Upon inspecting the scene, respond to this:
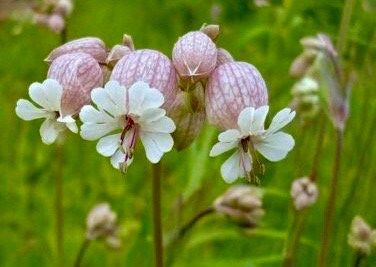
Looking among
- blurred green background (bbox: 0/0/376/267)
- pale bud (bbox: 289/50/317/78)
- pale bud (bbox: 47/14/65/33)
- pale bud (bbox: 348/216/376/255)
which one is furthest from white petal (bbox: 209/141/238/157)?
pale bud (bbox: 47/14/65/33)

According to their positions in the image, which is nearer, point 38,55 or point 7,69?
point 7,69

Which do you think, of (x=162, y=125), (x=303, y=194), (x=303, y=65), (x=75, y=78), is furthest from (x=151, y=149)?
(x=303, y=65)

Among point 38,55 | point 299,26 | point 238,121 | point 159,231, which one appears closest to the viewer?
point 238,121

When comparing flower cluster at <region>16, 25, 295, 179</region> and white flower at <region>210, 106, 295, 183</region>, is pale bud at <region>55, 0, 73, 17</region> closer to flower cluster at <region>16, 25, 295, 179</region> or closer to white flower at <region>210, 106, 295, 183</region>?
flower cluster at <region>16, 25, 295, 179</region>

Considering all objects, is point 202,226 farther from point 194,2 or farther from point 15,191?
point 194,2

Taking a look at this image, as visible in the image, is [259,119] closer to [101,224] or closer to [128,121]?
[128,121]

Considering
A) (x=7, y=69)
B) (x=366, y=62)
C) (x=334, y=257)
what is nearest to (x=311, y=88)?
(x=366, y=62)
